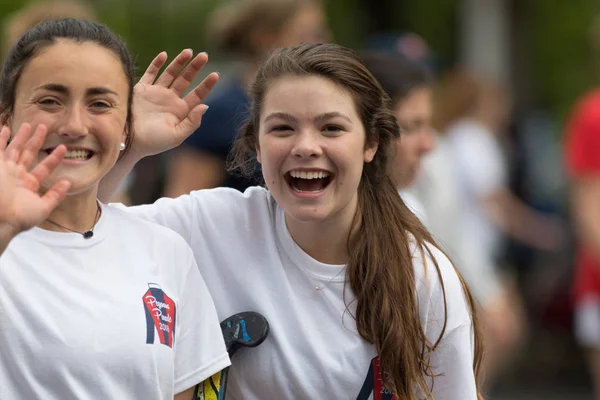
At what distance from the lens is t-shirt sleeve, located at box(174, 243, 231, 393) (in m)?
3.47

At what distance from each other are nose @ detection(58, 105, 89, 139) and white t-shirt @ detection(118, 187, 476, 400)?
23.8 inches

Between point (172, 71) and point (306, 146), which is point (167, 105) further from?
point (306, 146)

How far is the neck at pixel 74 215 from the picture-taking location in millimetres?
3344

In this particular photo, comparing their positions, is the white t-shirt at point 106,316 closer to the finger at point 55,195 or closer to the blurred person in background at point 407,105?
the finger at point 55,195

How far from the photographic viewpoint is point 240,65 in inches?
219

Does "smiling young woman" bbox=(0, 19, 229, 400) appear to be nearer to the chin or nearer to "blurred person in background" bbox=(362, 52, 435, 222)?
the chin

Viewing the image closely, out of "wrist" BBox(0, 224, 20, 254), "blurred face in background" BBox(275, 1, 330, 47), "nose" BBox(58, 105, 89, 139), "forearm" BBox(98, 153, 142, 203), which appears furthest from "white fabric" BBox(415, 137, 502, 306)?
"wrist" BBox(0, 224, 20, 254)

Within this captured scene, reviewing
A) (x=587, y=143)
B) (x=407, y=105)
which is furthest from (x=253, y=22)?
(x=587, y=143)

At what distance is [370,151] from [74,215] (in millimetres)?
1046

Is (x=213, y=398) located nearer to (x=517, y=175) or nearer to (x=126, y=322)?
(x=126, y=322)

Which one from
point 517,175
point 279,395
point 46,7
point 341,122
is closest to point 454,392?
point 279,395

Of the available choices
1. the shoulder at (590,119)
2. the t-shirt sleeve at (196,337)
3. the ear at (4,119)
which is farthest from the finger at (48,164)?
the shoulder at (590,119)

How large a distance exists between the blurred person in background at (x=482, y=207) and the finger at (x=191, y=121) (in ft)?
5.82

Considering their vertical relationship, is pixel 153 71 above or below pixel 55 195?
above
